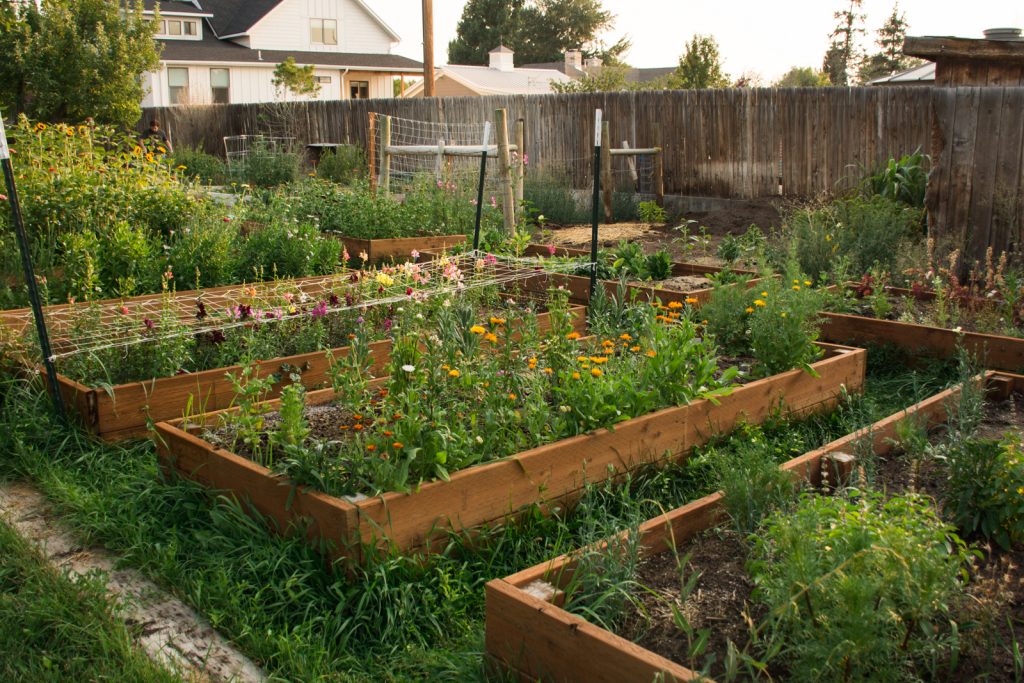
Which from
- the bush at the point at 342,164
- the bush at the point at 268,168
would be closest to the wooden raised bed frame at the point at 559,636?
the bush at the point at 268,168

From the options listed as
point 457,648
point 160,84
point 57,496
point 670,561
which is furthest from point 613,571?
point 160,84

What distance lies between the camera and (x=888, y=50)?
2066 inches

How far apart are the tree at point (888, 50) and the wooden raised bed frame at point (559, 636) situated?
53.2 m

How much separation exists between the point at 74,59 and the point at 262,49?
19542mm

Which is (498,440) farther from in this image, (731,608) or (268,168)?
(268,168)

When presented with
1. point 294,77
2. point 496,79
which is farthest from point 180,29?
point 496,79

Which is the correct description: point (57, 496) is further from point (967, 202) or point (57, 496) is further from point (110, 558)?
point (967, 202)

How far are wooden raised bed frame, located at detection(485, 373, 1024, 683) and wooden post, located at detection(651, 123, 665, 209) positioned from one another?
12446 millimetres

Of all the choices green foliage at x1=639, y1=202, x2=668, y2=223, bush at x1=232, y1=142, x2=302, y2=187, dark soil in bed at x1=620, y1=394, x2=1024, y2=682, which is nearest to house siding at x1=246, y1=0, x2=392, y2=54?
bush at x1=232, y1=142, x2=302, y2=187

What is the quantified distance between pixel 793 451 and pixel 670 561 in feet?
5.62

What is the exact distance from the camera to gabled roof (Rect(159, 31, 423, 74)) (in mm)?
36281

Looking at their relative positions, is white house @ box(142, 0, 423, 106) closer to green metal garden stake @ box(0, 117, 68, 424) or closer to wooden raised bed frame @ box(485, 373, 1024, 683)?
green metal garden stake @ box(0, 117, 68, 424)

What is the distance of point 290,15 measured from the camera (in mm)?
39281

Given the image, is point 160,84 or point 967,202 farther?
point 160,84
